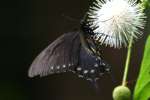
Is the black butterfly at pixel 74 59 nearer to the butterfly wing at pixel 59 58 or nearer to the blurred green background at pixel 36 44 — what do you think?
the butterfly wing at pixel 59 58

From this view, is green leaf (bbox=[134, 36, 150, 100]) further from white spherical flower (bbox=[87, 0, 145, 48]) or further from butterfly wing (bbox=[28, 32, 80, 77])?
butterfly wing (bbox=[28, 32, 80, 77])

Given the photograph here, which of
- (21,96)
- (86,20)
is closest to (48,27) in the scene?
(21,96)

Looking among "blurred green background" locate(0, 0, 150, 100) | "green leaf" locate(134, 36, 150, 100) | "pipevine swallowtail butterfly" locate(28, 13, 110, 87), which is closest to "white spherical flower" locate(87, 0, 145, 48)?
"pipevine swallowtail butterfly" locate(28, 13, 110, 87)

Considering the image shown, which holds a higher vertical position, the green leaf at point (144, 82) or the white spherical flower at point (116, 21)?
the white spherical flower at point (116, 21)

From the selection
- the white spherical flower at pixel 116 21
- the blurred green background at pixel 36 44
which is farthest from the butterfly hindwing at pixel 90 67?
the blurred green background at pixel 36 44

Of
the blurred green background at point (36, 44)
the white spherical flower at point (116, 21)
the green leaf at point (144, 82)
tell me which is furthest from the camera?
the blurred green background at point (36, 44)

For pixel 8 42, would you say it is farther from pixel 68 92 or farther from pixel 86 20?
pixel 86 20
